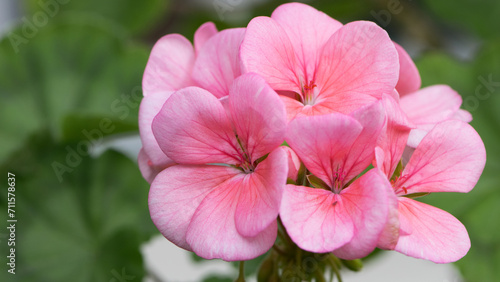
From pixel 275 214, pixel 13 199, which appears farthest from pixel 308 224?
pixel 13 199

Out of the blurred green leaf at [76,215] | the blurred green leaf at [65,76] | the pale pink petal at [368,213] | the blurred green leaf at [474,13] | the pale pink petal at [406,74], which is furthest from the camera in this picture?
the blurred green leaf at [474,13]

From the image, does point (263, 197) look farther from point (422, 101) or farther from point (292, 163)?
point (422, 101)

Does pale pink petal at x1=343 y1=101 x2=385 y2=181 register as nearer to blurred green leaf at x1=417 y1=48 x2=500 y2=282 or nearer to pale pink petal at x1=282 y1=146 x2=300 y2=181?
pale pink petal at x1=282 y1=146 x2=300 y2=181

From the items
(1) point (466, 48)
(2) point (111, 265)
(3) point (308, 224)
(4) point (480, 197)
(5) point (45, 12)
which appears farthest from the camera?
(1) point (466, 48)

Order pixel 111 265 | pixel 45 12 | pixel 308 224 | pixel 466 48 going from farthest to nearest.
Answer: pixel 466 48, pixel 45 12, pixel 111 265, pixel 308 224

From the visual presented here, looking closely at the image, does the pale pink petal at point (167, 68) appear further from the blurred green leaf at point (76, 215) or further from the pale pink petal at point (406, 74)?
the blurred green leaf at point (76, 215)

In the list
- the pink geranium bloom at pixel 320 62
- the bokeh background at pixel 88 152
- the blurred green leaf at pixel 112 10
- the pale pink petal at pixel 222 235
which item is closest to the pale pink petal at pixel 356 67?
the pink geranium bloom at pixel 320 62

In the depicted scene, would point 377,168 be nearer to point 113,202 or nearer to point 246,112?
point 246,112
